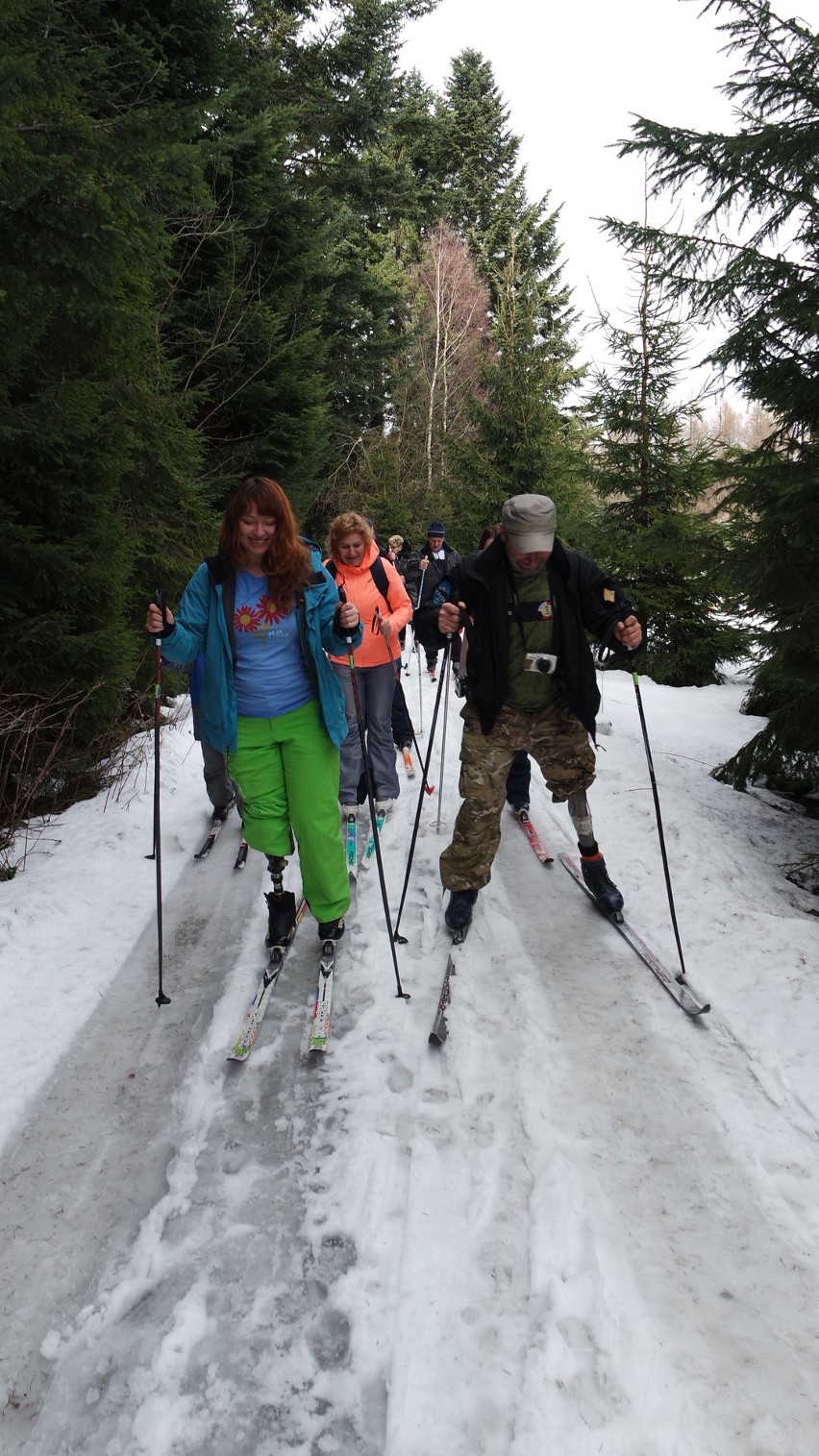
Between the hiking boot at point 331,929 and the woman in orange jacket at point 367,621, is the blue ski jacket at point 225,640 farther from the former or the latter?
the woman in orange jacket at point 367,621

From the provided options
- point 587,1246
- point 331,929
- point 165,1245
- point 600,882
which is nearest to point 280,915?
point 331,929

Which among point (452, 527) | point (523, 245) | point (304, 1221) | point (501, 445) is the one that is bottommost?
point (304, 1221)

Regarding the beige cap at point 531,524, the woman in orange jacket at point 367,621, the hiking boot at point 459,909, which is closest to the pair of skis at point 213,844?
the woman in orange jacket at point 367,621

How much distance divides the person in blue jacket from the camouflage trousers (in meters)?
0.86

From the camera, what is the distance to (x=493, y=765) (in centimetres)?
409

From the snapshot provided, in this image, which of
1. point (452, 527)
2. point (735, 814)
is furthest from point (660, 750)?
point (452, 527)

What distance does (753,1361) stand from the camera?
1963 mm

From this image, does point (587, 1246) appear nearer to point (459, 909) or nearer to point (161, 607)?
point (459, 909)

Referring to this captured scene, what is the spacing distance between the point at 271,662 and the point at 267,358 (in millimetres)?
9700

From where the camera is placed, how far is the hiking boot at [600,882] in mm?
4355

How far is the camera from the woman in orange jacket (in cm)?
542

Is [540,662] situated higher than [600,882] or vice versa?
[540,662]

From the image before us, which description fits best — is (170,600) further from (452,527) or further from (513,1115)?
(452,527)

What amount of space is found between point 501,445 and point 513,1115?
46.9 ft
